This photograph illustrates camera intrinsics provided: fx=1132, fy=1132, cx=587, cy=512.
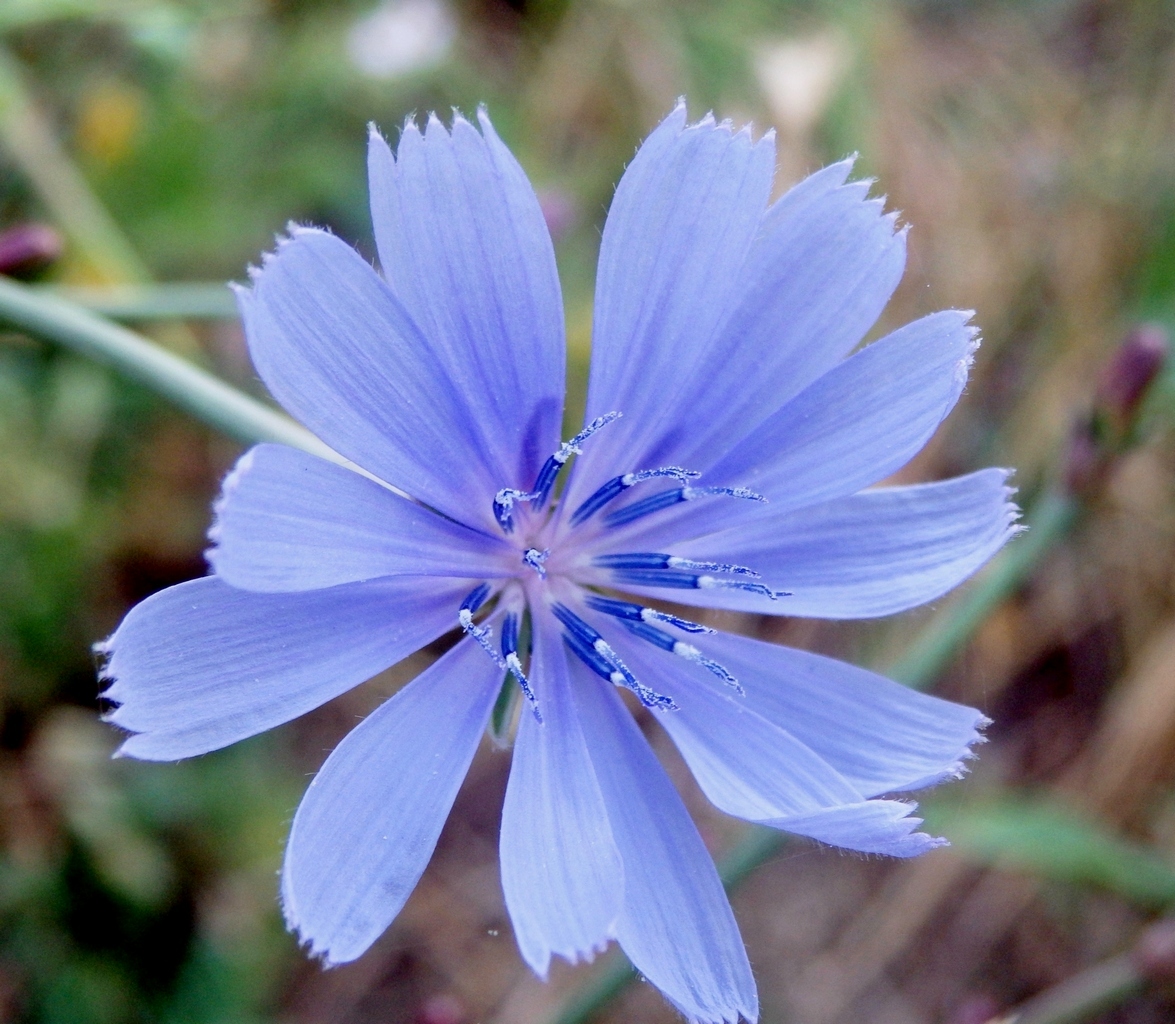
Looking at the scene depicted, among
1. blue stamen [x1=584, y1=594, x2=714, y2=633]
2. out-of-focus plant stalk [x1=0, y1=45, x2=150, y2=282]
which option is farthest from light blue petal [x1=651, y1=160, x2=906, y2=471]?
out-of-focus plant stalk [x1=0, y1=45, x2=150, y2=282]

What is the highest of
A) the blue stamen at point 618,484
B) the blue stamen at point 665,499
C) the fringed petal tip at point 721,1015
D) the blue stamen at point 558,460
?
the blue stamen at point 558,460

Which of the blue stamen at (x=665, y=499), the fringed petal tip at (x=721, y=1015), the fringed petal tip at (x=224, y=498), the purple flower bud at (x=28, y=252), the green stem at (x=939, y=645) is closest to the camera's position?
the fringed petal tip at (x=224, y=498)

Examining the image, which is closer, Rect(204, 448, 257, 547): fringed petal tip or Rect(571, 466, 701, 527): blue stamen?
Rect(204, 448, 257, 547): fringed petal tip

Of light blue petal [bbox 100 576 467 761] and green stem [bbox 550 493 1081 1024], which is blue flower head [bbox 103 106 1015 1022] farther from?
green stem [bbox 550 493 1081 1024]

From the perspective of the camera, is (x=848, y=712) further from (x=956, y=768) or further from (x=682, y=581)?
(x=682, y=581)

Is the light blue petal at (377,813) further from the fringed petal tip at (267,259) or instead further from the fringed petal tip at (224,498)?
the fringed petal tip at (267,259)

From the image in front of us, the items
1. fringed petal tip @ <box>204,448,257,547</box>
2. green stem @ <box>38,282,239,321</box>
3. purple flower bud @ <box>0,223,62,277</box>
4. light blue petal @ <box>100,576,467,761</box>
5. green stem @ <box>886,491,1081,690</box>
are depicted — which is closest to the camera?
fringed petal tip @ <box>204,448,257,547</box>

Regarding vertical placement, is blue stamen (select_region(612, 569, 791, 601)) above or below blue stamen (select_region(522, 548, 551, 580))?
below

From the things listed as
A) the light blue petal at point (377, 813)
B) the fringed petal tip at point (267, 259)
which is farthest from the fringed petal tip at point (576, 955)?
the fringed petal tip at point (267, 259)

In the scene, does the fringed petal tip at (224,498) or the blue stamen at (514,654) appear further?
the blue stamen at (514,654)
